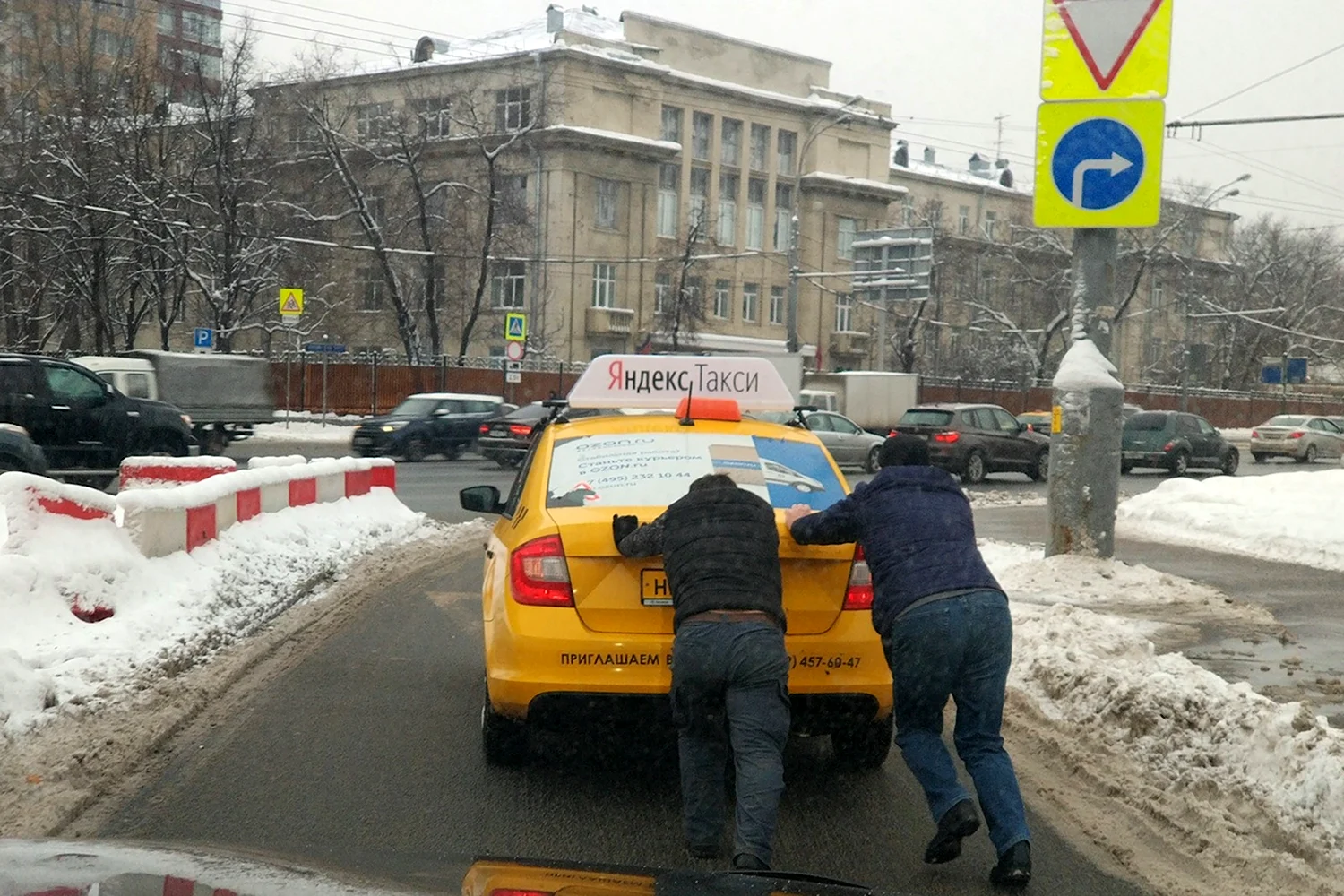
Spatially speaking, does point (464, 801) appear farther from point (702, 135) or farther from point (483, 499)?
point (702, 135)

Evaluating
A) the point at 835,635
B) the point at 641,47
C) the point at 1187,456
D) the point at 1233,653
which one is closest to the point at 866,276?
the point at 1187,456

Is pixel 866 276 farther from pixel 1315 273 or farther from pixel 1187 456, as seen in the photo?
pixel 1315 273

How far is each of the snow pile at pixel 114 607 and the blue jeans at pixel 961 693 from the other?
390 cm

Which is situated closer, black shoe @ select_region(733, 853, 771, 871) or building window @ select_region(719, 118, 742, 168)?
black shoe @ select_region(733, 853, 771, 871)

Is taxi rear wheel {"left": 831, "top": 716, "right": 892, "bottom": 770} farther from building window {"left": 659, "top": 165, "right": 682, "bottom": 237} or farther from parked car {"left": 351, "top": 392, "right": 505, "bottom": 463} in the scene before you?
building window {"left": 659, "top": 165, "right": 682, "bottom": 237}

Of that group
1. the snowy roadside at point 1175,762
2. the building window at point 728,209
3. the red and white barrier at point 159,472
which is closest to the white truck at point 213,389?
the red and white barrier at point 159,472

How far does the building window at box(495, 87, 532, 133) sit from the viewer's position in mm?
53969

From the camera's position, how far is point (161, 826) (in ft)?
17.3

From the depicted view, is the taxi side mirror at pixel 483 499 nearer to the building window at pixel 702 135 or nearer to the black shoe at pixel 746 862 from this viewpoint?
the black shoe at pixel 746 862

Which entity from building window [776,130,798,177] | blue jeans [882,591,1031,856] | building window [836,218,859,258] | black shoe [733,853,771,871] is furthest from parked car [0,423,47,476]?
building window [836,218,859,258]

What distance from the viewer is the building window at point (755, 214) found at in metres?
72.9

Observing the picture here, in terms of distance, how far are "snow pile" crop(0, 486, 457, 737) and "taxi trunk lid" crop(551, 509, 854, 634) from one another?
267cm

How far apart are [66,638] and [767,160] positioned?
220ft

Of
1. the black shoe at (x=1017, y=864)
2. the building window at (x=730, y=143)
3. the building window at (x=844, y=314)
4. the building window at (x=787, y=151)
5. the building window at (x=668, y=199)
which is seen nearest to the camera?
the black shoe at (x=1017, y=864)
